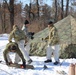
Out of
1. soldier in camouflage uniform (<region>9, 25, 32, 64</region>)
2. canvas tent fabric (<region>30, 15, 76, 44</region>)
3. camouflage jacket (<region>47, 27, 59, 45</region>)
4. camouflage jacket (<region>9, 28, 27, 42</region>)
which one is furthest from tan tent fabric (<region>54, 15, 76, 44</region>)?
camouflage jacket (<region>9, 28, 27, 42</region>)

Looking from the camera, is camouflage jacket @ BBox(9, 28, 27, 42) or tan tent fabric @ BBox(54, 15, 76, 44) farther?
tan tent fabric @ BBox(54, 15, 76, 44)

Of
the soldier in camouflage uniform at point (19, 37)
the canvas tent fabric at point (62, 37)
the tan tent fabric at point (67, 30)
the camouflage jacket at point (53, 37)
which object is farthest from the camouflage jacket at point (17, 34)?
the tan tent fabric at point (67, 30)

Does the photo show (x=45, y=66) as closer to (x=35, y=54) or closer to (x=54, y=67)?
(x=54, y=67)

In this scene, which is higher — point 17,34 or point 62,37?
point 17,34

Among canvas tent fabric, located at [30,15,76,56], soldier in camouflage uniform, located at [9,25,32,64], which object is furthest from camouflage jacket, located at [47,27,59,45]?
canvas tent fabric, located at [30,15,76,56]

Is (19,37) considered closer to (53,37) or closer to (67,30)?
(53,37)

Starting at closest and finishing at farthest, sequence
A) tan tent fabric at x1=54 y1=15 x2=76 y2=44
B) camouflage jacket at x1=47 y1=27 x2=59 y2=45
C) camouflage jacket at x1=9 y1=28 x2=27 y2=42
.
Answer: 1. camouflage jacket at x1=9 y1=28 x2=27 y2=42
2. camouflage jacket at x1=47 y1=27 x2=59 y2=45
3. tan tent fabric at x1=54 y1=15 x2=76 y2=44

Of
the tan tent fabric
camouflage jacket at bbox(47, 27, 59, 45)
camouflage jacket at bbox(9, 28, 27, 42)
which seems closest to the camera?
camouflage jacket at bbox(9, 28, 27, 42)

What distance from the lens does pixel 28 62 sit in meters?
11.1

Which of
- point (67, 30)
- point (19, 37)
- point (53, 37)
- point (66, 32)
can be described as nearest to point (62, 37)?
point (66, 32)

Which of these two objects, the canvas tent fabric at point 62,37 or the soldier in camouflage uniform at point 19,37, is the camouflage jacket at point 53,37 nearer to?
the soldier in camouflage uniform at point 19,37

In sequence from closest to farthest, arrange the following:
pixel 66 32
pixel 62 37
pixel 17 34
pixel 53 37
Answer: pixel 17 34
pixel 53 37
pixel 62 37
pixel 66 32

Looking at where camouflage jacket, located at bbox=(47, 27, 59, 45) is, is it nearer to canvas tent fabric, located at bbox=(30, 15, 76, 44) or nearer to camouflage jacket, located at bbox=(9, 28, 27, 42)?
camouflage jacket, located at bbox=(9, 28, 27, 42)

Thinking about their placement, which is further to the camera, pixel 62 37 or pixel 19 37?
pixel 62 37
